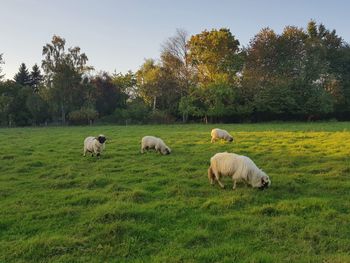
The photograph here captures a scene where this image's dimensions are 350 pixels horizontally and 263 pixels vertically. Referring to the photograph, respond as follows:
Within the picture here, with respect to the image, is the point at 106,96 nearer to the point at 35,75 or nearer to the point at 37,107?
the point at 37,107

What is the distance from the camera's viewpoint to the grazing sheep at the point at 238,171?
11547 mm

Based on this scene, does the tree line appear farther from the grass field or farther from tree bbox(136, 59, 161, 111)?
the grass field

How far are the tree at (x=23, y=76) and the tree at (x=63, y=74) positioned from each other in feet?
75.0

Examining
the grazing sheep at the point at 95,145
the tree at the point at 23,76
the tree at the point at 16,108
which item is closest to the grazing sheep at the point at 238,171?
the grazing sheep at the point at 95,145

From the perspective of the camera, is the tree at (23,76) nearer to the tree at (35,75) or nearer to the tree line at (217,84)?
the tree at (35,75)

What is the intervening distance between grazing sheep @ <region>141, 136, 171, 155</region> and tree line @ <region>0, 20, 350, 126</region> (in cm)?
3729

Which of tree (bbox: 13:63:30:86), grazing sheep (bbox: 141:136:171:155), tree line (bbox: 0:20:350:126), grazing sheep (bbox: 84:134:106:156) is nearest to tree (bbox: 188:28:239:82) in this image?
tree line (bbox: 0:20:350:126)

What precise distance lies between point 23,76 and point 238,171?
8772cm

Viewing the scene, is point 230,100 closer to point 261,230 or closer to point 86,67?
point 86,67

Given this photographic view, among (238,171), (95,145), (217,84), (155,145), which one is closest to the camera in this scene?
(238,171)

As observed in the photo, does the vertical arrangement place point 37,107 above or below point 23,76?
below

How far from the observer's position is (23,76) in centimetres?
8988

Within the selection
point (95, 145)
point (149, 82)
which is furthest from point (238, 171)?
point (149, 82)

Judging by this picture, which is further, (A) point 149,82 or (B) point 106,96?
(B) point 106,96
